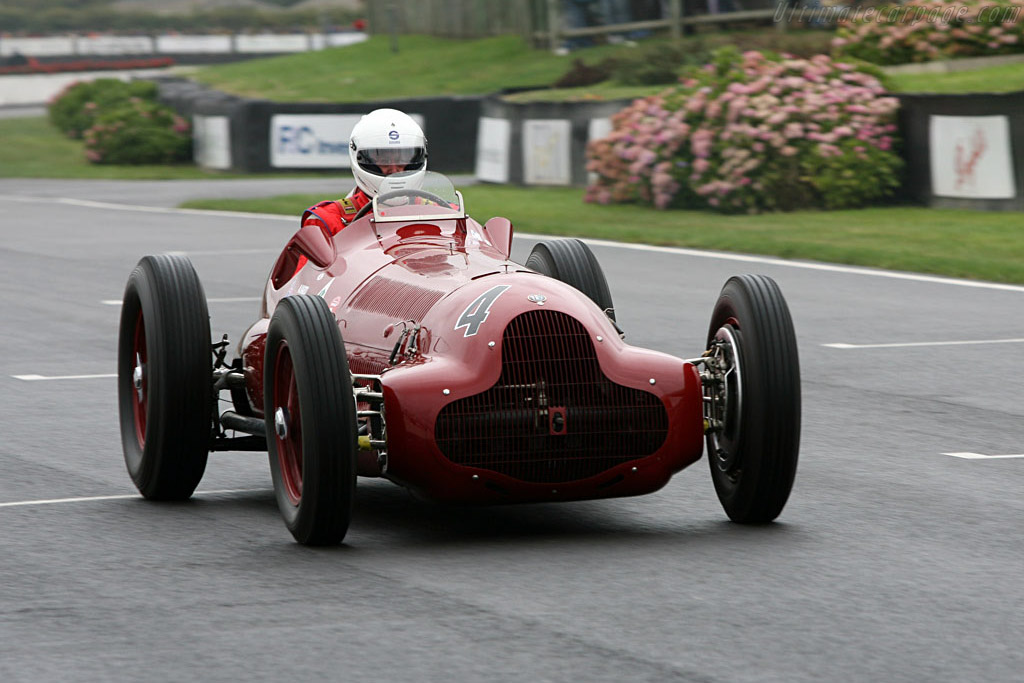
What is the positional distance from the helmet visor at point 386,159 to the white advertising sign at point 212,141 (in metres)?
27.9

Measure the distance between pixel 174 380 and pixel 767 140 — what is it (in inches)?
637

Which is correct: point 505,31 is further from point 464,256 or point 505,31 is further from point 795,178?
point 464,256

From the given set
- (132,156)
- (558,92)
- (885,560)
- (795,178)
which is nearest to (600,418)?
(885,560)

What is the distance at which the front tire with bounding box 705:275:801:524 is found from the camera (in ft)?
22.0

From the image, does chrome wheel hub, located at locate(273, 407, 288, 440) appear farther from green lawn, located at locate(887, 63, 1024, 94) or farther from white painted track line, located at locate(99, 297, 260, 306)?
green lawn, located at locate(887, 63, 1024, 94)

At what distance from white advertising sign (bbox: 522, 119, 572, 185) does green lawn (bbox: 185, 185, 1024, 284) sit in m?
1.61

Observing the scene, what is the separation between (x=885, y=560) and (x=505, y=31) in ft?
135

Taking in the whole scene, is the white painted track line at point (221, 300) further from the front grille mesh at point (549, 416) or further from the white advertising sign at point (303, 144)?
the white advertising sign at point (303, 144)

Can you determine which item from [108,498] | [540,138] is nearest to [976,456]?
[108,498]

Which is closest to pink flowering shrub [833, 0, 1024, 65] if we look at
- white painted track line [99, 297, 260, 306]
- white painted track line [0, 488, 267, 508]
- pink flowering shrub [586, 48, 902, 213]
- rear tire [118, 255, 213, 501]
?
pink flowering shrub [586, 48, 902, 213]

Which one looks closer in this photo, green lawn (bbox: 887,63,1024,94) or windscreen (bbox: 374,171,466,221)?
windscreen (bbox: 374,171,466,221)

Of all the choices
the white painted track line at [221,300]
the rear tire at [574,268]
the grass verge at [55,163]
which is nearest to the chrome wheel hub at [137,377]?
the rear tire at [574,268]

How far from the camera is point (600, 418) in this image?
21.7 feet

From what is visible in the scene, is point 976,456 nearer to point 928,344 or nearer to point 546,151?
point 928,344
